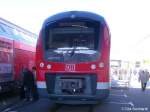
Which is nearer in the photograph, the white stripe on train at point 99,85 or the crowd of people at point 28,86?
the white stripe on train at point 99,85

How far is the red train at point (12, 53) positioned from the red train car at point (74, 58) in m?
3.73

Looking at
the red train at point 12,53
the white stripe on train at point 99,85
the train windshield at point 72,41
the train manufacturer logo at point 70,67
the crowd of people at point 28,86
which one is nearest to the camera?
the white stripe on train at point 99,85

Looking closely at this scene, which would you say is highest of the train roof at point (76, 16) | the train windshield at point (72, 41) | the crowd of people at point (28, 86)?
the train roof at point (76, 16)

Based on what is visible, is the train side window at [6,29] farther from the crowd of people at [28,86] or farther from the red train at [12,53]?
the crowd of people at [28,86]

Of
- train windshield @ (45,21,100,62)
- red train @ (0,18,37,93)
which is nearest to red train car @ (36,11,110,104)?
train windshield @ (45,21,100,62)

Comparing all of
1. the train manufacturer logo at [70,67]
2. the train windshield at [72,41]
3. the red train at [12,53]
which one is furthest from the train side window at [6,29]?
the train manufacturer logo at [70,67]

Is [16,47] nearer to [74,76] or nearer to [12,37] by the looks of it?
[12,37]

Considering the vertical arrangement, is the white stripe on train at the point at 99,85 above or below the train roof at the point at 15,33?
below

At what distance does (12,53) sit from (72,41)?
5680 mm

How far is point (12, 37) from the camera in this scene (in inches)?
844

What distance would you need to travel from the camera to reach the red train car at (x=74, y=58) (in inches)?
611

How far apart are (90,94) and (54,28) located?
264cm

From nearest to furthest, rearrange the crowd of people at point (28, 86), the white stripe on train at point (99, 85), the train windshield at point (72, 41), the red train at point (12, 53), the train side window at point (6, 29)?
the white stripe on train at point (99, 85), the train windshield at point (72, 41), the red train at point (12, 53), the train side window at point (6, 29), the crowd of people at point (28, 86)

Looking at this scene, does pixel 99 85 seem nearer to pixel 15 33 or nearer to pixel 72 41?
pixel 72 41
